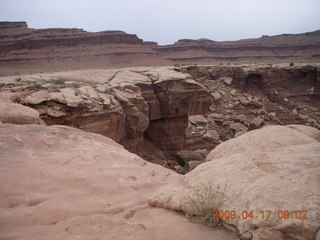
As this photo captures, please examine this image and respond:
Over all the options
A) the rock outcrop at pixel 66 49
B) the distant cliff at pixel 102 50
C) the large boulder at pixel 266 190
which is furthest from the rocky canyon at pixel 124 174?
the rock outcrop at pixel 66 49

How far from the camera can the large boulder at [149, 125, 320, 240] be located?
1.87 metres

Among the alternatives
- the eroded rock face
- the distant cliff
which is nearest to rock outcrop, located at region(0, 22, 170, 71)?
the distant cliff

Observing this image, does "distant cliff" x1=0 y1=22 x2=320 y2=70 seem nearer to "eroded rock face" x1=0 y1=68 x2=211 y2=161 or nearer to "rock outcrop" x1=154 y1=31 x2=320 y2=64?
"rock outcrop" x1=154 y1=31 x2=320 y2=64

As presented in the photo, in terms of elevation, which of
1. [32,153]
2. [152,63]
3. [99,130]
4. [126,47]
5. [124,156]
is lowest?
[99,130]

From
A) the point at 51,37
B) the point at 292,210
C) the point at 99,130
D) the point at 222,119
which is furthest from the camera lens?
the point at 51,37

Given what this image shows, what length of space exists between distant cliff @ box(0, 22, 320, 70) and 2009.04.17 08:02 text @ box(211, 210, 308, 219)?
42.2m

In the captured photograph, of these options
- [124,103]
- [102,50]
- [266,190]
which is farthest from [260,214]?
[102,50]

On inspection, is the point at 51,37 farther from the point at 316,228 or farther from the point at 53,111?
the point at 316,228

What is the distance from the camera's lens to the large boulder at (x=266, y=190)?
1871 millimetres

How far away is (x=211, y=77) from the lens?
24.7 metres

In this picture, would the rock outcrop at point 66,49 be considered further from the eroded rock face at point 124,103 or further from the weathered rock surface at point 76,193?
the weathered rock surface at point 76,193

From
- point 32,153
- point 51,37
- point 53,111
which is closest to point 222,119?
point 53,111

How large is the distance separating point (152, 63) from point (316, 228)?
47.2 meters

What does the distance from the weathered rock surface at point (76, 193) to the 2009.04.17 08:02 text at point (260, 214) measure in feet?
0.50
